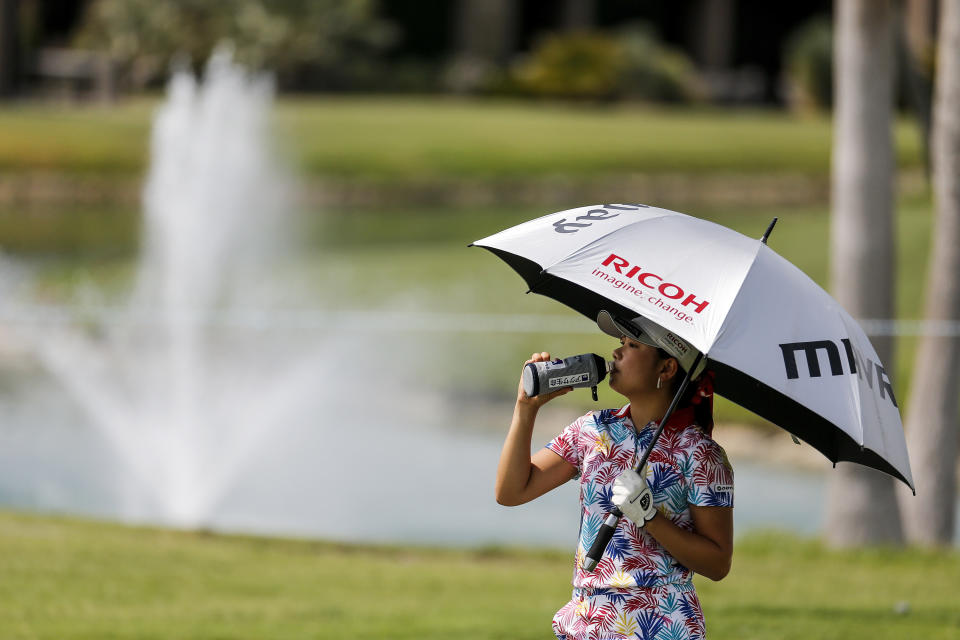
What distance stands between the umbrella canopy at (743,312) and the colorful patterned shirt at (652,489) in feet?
0.64

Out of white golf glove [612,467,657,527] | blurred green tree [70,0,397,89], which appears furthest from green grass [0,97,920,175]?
white golf glove [612,467,657,527]

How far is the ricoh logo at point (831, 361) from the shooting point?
2.81 meters

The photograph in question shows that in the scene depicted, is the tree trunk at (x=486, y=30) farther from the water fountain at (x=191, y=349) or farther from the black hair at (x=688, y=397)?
the black hair at (x=688, y=397)

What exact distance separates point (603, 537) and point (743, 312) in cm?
56

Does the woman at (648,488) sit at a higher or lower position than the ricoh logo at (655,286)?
lower

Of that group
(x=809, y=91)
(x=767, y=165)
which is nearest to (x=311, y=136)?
(x=767, y=165)

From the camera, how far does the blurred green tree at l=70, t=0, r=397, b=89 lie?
26.8 meters

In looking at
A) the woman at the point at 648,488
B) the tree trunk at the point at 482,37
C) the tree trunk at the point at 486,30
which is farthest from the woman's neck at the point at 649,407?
the tree trunk at the point at 486,30

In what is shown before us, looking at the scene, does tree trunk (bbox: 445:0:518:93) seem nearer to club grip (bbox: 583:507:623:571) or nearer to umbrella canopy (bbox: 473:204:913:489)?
umbrella canopy (bbox: 473:204:913:489)

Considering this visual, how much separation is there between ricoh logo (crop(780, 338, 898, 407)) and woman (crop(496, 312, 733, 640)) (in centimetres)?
20

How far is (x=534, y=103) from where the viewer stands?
2944cm

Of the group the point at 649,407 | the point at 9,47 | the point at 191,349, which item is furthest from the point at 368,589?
the point at 9,47

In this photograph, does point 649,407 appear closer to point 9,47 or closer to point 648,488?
point 648,488

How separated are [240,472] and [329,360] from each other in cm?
451
